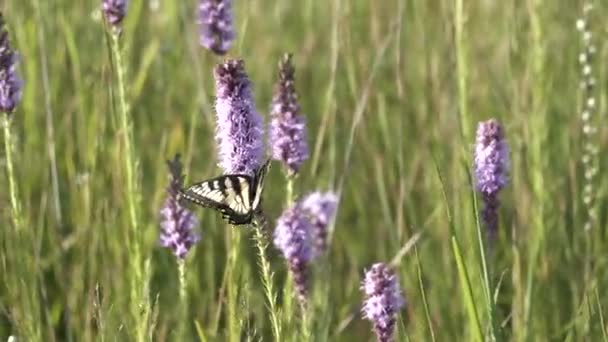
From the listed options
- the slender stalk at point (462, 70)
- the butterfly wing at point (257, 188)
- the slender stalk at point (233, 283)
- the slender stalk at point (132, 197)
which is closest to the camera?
the butterfly wing at point (257, 188)

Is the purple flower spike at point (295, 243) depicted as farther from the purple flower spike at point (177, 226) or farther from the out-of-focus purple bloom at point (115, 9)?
the out-of-focus purple bloom at point (115, 9)

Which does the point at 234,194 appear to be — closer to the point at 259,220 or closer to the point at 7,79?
the point at 259,220

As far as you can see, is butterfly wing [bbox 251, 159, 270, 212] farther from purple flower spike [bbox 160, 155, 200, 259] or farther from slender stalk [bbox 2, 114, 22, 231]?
slender stalk [bbox 2, 114, 22, 231]

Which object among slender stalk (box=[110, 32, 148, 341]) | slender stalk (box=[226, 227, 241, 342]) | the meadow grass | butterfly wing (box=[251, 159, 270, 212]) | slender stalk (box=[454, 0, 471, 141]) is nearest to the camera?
butterfly wing (box=[251, 159, 270, 212])

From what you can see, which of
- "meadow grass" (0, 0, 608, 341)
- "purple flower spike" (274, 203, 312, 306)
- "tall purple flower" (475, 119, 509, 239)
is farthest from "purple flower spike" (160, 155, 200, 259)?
"tall purple flower" (475, 119, 509, 239)

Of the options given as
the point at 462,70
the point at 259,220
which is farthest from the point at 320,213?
the point at 259,220

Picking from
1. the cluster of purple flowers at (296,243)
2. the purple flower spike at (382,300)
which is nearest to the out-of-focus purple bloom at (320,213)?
the cluster of purple flowers at (296,243)

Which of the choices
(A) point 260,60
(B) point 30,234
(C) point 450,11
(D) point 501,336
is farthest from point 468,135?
(A) point 260,60
